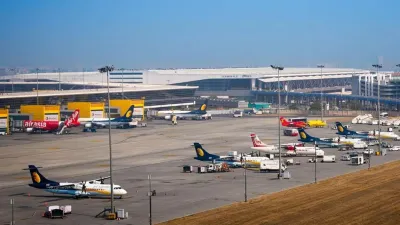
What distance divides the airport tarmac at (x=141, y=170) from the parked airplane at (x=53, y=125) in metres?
2.91

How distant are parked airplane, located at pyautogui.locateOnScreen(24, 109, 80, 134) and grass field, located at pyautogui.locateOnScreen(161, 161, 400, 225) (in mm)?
79109

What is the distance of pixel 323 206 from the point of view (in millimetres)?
58031

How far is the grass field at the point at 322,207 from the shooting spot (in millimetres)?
52406

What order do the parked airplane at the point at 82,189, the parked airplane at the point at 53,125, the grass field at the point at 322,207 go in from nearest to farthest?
the grass field at the point at 322,207
the parked airplane at the point at 82,189
the parked airplane at the point at 53,125

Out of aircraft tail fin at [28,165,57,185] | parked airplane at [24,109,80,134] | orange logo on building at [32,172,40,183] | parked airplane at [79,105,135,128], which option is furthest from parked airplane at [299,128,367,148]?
parked airplane at [79,105,135,128]

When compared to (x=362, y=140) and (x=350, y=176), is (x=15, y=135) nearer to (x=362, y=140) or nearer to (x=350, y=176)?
(x=362, y=140)

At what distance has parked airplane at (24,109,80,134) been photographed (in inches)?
5614

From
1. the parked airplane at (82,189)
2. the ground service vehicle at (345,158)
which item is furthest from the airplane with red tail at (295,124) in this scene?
the parked airplane at (82,189)

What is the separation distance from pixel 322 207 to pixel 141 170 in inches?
1224

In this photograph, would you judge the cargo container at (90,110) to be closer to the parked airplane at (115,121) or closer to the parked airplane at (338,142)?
the parked airplane at (115,121)

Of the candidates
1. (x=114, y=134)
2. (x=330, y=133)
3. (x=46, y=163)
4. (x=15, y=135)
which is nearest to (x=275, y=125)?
(x=330, y=133)

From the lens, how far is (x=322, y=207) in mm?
57562

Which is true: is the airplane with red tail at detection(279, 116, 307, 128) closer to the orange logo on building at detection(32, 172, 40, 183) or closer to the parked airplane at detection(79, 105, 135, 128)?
the parked airplane at detection(79, 105, 135, 128)

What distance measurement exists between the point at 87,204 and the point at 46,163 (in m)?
32.2
